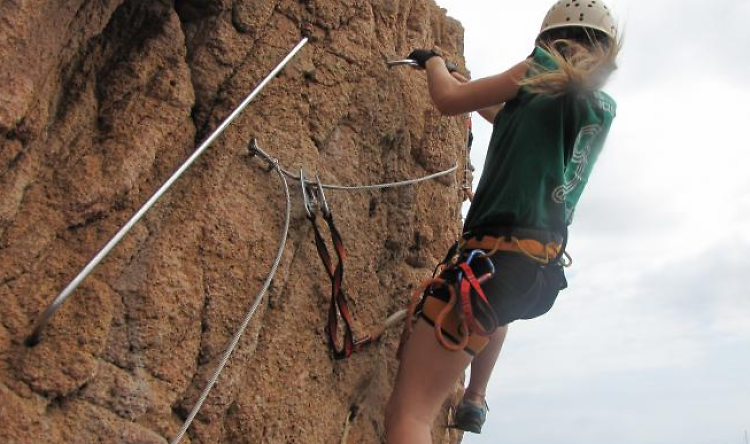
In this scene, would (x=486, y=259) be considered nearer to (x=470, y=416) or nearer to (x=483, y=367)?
(x=483, y=367)

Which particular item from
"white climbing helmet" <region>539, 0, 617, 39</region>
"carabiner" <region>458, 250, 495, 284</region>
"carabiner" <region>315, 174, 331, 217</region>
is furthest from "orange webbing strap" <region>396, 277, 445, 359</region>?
"white climbing helmet" <region>539, 0, 617, 39</region>

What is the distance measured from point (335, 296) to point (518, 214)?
3.27 ft

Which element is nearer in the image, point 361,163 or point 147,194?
point 147,194

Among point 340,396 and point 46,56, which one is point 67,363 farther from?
point 340,396

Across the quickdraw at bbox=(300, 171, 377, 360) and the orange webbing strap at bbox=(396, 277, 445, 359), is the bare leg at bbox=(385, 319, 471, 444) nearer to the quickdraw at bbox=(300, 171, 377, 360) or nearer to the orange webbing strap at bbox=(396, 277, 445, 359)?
the orange webbing strap at bbox=(396, 277, 445, 359)

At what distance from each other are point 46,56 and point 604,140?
93.1 inches

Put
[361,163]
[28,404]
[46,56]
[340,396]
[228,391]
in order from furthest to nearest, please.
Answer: [361,163] < [340,396] < [228,391] < [46,56] < [28,404]

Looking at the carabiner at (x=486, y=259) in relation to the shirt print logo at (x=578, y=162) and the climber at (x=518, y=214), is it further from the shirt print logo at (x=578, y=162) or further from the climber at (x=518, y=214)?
the shirt print logo at (x=578, y=162)

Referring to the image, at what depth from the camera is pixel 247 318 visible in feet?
11.7

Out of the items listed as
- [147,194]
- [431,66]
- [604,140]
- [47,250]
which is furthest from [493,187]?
[47,250]

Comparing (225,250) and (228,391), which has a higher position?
(225,250)

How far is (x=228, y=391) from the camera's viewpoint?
358cm

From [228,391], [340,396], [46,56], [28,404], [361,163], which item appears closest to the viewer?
[28,404]

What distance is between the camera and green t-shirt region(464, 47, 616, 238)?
11.6ft
